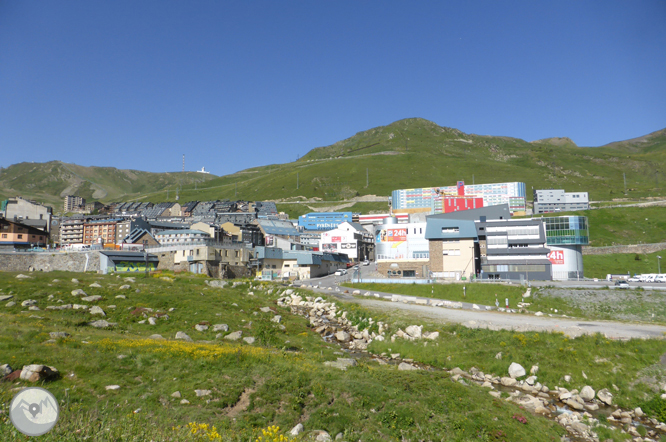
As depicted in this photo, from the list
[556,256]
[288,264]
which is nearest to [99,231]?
[288,264]

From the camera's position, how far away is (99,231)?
Result: 147875 millimetres

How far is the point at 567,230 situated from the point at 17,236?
120 metres

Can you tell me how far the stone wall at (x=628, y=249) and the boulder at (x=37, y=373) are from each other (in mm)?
129807

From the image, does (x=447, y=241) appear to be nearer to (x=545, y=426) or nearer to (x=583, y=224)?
(x=583, y=224)

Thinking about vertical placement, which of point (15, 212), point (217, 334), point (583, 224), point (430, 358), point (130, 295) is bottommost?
point (430, 358)

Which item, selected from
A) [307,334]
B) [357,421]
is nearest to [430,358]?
[307,334]

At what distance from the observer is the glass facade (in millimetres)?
76312

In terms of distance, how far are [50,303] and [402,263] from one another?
63.0 metres

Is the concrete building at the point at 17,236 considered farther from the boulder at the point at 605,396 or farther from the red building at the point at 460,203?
the red building at the point at 460,203

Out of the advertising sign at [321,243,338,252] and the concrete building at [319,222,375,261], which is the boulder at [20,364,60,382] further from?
the advertising sign at [321,243,338,252]

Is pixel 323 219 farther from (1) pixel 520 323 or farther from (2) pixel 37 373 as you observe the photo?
(2) pixel 37 373

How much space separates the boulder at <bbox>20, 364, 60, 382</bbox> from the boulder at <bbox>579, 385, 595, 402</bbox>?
25.2 meters

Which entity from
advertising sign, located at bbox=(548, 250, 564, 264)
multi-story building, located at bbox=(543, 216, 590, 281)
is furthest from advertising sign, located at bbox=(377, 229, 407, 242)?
advertising sign, located at bbox=(548, 250, 564, 264)

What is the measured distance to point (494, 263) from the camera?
2739 inches
